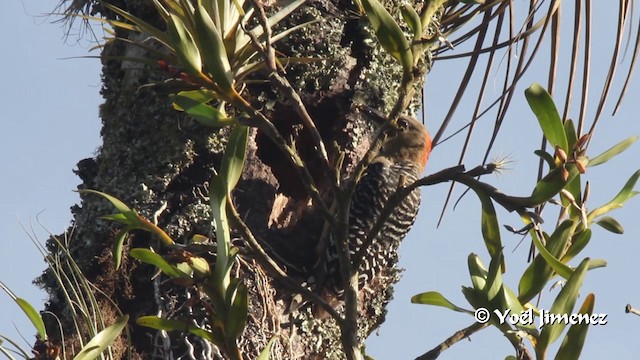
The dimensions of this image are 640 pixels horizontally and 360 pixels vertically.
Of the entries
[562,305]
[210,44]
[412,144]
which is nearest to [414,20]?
[210,44]

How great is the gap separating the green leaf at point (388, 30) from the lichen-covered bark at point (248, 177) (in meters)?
1.05

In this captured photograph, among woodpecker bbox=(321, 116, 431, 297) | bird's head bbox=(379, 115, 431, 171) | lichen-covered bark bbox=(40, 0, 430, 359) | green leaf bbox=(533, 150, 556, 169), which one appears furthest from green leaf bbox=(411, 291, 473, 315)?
bird's head bbox=(379, 115, 431, 171)

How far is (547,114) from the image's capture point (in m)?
1.68

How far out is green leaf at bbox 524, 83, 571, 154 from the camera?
5.43ft

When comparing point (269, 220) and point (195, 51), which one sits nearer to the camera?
point (195, 51)

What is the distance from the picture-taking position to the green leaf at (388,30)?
1846 millimetres

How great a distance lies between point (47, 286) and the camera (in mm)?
3068

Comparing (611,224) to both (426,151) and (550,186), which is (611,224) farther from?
(426,151)

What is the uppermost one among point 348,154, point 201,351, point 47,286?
point 348,154

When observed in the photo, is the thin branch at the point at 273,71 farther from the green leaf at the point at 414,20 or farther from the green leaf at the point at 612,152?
the green leaf at the point at 612,152

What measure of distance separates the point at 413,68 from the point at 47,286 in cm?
165

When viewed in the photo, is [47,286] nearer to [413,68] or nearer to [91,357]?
[91,357]

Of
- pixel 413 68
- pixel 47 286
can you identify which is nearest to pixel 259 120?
pixel 413 68

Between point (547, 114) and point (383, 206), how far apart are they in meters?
1.76
